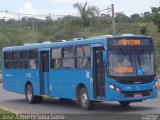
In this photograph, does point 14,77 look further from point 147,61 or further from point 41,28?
point 41,28

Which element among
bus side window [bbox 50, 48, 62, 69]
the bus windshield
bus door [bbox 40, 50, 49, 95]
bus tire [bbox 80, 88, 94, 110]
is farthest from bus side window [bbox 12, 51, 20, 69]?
the bus windshield

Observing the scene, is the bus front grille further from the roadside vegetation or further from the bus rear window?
the roadside vegetation

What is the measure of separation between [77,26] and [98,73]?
64244 mm

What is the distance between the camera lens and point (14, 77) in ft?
85.0

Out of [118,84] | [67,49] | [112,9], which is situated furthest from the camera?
[112,9]

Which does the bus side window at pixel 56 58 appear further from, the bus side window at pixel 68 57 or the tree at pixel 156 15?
the tree at pixel 156 15

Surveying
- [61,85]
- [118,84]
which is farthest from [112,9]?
[118,84]

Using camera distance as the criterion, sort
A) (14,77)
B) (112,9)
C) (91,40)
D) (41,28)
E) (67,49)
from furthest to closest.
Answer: (41,28) < (112,9) < (14,77) < (67,49) < (91,40)

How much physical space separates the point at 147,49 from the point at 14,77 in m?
9.80

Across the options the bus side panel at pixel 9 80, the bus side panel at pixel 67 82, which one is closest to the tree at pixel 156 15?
the bus side panel at pixel 9 80

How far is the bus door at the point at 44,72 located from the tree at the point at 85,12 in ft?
194

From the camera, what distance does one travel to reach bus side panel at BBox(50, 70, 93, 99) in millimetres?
18920

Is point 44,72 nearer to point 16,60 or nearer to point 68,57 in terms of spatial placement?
point 68,57

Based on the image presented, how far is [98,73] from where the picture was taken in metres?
18.2
